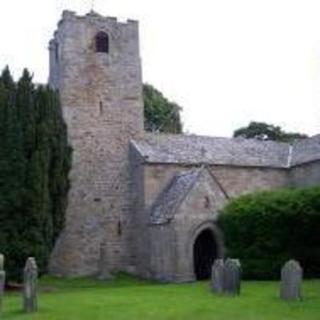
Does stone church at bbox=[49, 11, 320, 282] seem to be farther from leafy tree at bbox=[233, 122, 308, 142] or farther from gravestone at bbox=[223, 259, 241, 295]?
leafy tree at bbox=[233, 122, 308, 142]

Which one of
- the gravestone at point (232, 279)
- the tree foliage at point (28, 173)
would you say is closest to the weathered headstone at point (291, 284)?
the gravestone at point (232, 279)

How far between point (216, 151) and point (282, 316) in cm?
2534

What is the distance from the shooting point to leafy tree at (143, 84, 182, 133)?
62.3 meters

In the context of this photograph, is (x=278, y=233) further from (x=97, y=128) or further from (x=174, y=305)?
(x=174, y=305)

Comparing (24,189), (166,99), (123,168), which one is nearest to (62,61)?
(123,168)

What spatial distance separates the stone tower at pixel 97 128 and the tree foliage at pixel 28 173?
5899 mm

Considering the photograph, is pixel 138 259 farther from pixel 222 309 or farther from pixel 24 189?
pixel 222 309

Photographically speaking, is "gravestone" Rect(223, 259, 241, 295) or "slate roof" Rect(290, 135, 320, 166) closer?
"gravestone" Rect(223, 259, 241, 295)

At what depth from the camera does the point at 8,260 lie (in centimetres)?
3127

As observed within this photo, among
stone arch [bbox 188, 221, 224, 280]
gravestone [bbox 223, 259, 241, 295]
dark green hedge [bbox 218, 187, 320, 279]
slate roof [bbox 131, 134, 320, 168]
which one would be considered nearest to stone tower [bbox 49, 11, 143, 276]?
slate roof [bbox 131, 134, 320, 168]

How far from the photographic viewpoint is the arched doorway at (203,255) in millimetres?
40156

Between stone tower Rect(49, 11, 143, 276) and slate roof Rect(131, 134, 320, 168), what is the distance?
60.7 inches

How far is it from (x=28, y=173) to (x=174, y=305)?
39.2 ft

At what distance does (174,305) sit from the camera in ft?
74.5
